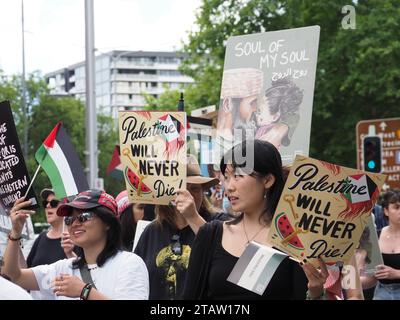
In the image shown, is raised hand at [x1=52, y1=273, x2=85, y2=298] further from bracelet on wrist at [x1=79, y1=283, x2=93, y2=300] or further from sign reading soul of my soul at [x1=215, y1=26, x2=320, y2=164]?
sign reading soul of my soul at [x1=215, y1=26, x2=320, y2=164]

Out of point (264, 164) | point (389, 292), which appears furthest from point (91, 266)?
point (389, 292)

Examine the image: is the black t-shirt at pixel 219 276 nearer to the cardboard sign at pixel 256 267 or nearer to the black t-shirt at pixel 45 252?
the cardboard sign at pixel 256 267

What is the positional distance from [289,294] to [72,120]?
5036cm

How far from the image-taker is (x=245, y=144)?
14.2ft

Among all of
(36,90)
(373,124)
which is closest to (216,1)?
(373,124)

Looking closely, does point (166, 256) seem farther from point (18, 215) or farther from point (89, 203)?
point (89, 203)

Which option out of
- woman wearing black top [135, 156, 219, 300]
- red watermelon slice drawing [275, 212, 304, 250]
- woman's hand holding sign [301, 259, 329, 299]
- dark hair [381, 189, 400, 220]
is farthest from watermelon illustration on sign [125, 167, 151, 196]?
dark hair [381, 189, 400, 220]

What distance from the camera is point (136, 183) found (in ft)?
19.5

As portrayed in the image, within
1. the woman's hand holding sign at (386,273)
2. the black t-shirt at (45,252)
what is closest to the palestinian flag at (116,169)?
the black t-shirt at (45,252)

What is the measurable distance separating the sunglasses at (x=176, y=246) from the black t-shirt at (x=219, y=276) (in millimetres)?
1562

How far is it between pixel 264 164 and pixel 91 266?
1.01 m

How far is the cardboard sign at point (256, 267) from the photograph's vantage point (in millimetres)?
3971

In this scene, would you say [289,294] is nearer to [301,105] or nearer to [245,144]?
[245,144]

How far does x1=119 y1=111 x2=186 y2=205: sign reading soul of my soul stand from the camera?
5.79m
